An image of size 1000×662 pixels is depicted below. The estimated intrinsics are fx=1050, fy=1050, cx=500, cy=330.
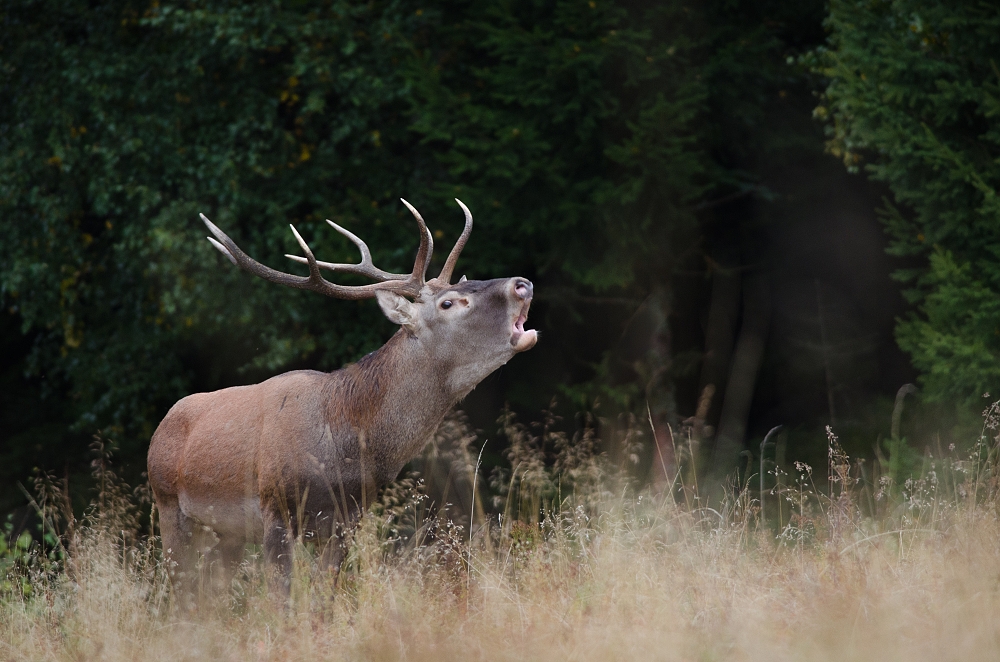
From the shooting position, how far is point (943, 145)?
7.19 m

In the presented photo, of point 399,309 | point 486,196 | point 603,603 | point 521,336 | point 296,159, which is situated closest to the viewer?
point 603,603

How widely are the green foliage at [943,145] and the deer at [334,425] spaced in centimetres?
345

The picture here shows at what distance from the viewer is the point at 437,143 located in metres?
10.7

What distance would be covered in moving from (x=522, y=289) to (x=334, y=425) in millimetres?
1167

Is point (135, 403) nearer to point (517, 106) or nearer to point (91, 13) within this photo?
point (91, 13)

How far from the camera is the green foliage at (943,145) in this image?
6.99 m

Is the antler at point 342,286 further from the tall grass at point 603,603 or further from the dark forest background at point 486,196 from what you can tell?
the dark forest background at point 486,196

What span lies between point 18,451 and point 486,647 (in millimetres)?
9787

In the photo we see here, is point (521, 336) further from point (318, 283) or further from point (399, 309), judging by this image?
point (318, 283)

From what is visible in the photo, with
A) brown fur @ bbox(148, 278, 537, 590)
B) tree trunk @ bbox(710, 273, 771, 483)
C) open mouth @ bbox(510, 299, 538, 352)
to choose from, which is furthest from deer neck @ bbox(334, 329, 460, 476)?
tree trunk @ bbox(710, 273, 771, 483)

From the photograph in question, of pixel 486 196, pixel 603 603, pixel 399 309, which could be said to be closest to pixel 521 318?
pixel 399 309

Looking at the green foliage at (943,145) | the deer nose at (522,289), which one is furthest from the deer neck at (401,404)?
the green foliage at (943,145)

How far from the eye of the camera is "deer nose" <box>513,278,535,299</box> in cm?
523

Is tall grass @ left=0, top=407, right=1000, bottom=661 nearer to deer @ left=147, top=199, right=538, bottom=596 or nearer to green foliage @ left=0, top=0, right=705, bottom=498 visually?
deer @ left=147, top=199, right=538, bottom=596
